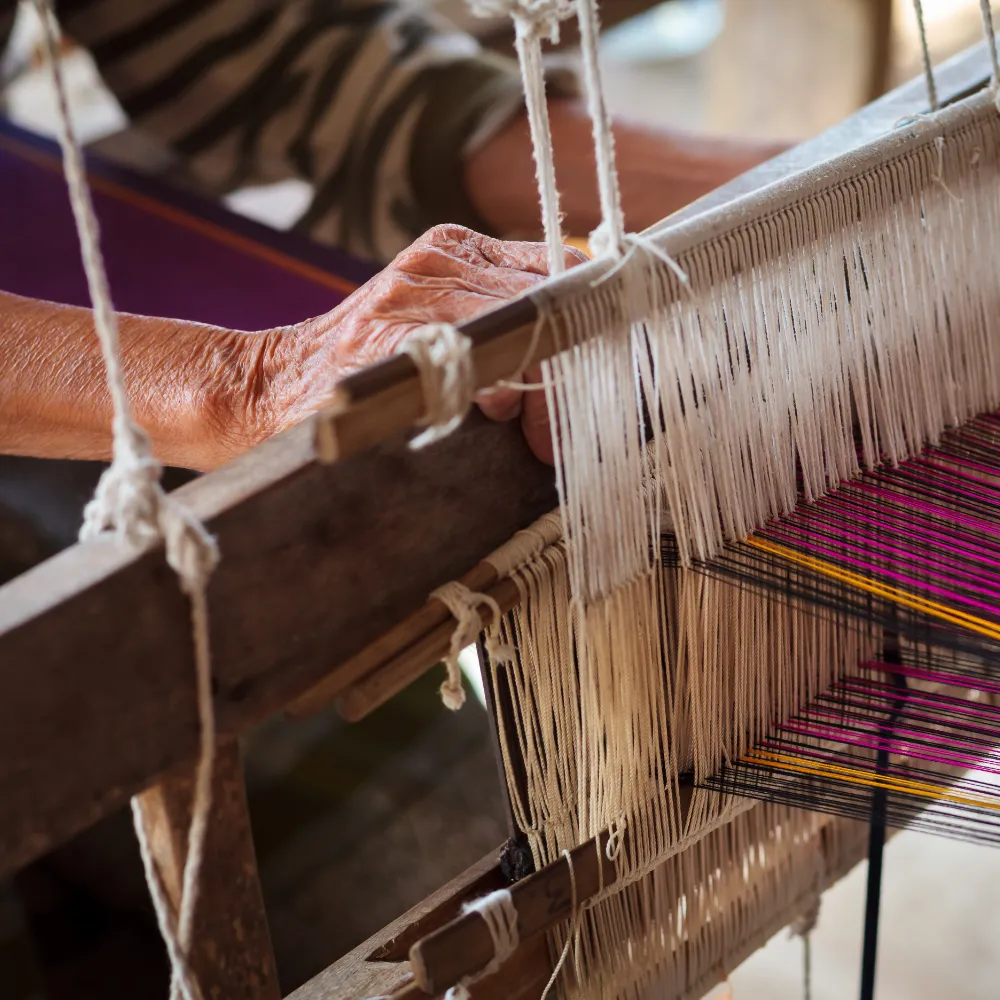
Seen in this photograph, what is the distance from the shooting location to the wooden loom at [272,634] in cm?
55

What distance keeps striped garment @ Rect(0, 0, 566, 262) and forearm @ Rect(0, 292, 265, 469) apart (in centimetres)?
93

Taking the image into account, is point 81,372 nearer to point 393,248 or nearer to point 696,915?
point 696,915

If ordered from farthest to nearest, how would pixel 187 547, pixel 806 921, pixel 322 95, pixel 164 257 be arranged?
pixel 322 95, pixel 164 257, pixel 806 921, pixel 187 547

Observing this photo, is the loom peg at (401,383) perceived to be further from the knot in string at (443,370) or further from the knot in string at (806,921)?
the knot in string at (806,921)

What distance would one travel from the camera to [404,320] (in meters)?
0.72

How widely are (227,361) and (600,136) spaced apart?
307mm

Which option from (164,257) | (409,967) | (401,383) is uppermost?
(164,257)

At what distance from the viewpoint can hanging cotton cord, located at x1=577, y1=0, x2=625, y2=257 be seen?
64 centimetres

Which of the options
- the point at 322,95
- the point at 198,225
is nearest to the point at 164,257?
the point at 198,225

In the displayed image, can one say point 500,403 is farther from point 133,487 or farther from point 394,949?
point 394,949

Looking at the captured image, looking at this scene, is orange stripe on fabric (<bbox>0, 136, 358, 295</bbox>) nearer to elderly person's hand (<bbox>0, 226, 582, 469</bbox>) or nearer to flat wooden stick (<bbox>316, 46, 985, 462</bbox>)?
elderly person's hand (<bbox>0, 226, 582, 469</bbox>)

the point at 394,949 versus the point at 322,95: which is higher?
the point at 322,95

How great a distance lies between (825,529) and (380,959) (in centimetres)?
38

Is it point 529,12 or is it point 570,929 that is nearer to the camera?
point 529,12
